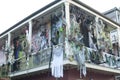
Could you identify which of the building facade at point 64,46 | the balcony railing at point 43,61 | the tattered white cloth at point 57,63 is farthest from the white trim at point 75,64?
the tattered white cloth at point 57,63

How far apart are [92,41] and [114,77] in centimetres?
336

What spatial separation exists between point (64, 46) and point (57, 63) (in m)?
0.86

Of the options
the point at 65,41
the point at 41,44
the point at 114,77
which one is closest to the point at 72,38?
the point at 65,41

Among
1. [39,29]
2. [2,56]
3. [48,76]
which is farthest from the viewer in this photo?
[2,56]

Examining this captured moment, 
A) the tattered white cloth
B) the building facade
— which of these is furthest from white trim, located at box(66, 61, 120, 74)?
the tattered white cloth

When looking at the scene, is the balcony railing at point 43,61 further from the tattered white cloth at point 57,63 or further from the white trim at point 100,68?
the tattered white cloth at point 57,63

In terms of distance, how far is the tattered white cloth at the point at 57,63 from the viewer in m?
10.9

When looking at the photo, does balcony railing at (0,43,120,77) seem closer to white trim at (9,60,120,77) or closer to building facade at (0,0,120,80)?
building facade at (0,0,120,80)

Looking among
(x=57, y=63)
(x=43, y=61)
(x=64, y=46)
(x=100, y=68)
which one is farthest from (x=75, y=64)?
(x=100, y=68)

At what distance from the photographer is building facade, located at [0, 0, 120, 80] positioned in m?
11.2

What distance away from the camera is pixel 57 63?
436 inches

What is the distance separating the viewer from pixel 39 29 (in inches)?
608

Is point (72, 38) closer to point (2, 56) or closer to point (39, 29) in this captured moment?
point (39, 29)

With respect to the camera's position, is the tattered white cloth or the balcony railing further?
the balcony railing
